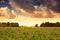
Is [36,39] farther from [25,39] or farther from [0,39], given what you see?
[0,39]

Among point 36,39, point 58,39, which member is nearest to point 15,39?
point 36,39

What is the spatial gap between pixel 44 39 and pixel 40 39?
14.4 inches

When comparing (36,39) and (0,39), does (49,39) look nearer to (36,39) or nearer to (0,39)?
(36,39)

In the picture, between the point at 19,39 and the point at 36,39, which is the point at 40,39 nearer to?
the point at 36,39

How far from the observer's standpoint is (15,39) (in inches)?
695

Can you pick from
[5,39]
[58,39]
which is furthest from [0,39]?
[58,39]

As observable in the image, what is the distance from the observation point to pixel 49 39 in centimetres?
1823

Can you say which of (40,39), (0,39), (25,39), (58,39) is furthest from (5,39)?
(58,39)

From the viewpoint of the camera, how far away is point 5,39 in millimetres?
17766

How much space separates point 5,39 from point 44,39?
2.85 metres

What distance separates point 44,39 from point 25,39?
142 centimetres

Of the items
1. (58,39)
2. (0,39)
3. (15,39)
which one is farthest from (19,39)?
(58,39)

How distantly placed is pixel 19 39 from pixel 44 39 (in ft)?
6.07

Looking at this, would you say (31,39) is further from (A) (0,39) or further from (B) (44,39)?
(A) (0,39)
